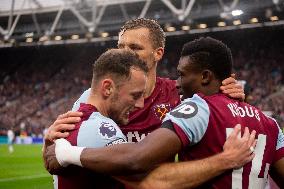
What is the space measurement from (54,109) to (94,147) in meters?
32.6

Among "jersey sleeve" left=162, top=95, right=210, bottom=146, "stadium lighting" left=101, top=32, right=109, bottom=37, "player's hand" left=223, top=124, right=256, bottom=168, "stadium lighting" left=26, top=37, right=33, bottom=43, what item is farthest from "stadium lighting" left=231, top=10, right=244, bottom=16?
"jersey sleeve" left=162, top=95, right=210, bottom=146

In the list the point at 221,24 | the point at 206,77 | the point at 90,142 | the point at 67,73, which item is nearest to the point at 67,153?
the point at 90,142

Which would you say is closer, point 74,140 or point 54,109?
point 74,140

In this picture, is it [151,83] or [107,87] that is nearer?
[107,87]

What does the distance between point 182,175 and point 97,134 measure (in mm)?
481

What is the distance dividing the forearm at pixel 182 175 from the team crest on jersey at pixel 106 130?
0.30 meters

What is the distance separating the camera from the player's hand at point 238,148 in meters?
2.42

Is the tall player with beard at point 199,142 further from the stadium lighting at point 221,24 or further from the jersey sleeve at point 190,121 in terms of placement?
the stadium lighting at point 221,24

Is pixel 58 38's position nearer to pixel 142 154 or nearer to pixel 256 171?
pixel 256 171

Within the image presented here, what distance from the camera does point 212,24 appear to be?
96.7 ft

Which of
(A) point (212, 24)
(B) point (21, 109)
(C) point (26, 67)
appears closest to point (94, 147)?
(A) point (212, 24)

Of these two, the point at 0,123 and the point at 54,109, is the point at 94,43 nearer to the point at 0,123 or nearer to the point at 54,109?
the point at 54,109

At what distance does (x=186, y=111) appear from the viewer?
2.35 meters

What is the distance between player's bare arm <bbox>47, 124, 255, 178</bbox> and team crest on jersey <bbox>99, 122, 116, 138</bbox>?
0.10 meters
